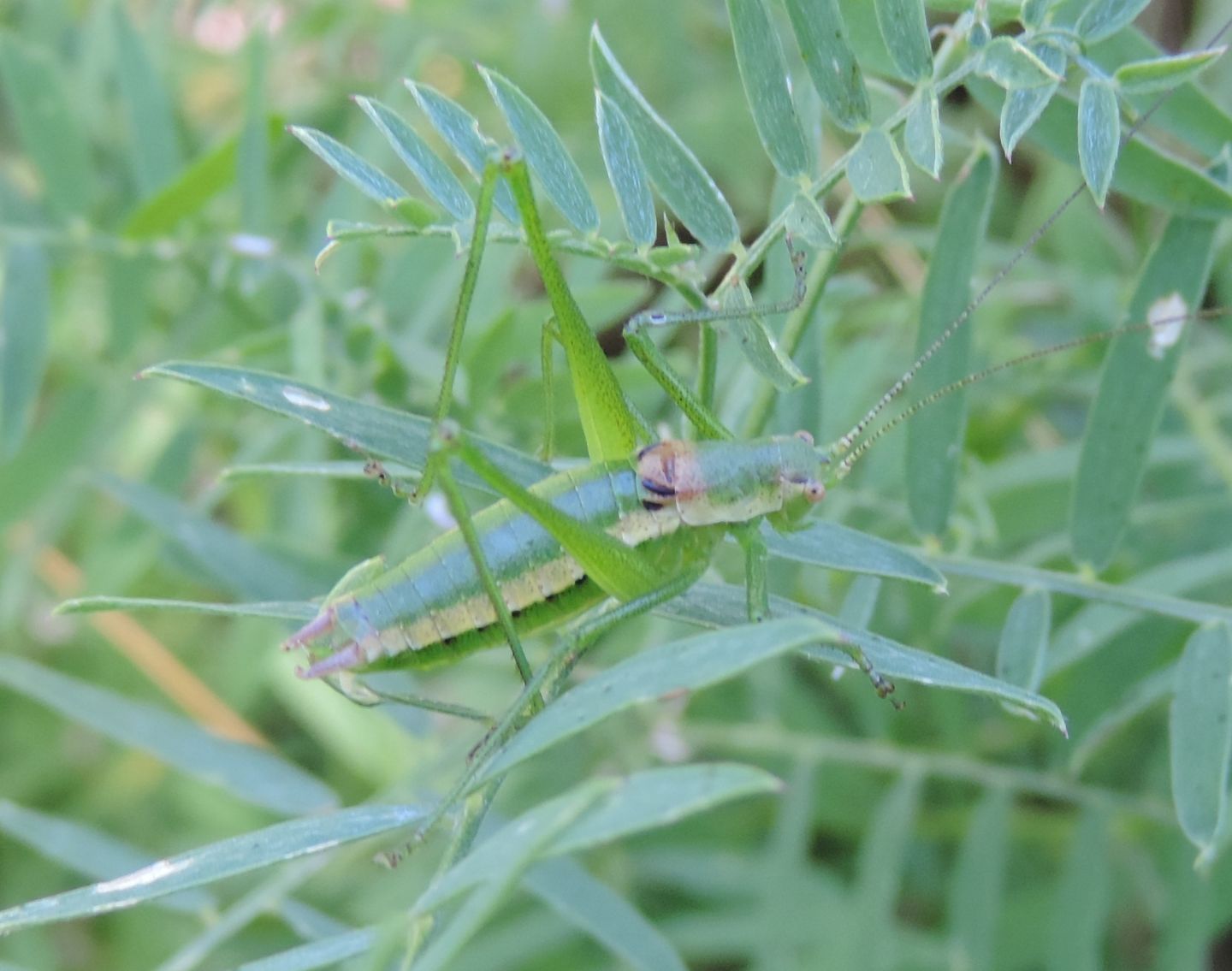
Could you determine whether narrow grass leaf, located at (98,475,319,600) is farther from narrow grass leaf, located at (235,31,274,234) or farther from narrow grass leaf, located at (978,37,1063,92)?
narrow grass leaf, located at (978,37,1063,92)

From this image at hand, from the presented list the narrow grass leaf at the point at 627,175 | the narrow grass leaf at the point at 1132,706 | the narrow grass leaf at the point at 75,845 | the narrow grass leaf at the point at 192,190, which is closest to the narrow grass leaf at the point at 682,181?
the narrow grass leaf at the point at 627,175

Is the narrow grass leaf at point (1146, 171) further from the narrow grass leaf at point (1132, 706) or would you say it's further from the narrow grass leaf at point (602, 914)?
the narrow grass leaf at point (602, 914)

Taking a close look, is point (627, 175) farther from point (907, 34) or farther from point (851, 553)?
point (851, 553)

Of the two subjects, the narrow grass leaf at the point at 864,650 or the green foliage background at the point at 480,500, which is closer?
the narrow grass leaf at the point at 864,650

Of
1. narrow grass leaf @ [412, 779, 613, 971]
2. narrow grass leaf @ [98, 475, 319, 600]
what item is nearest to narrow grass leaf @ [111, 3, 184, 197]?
narrow grass leaf @ [98, 475, 319, 600]

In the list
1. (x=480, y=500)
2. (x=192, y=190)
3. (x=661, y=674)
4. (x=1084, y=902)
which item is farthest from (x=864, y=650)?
(x=192, y=190)

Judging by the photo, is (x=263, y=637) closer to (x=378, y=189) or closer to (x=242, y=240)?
(x=242, y=240)
